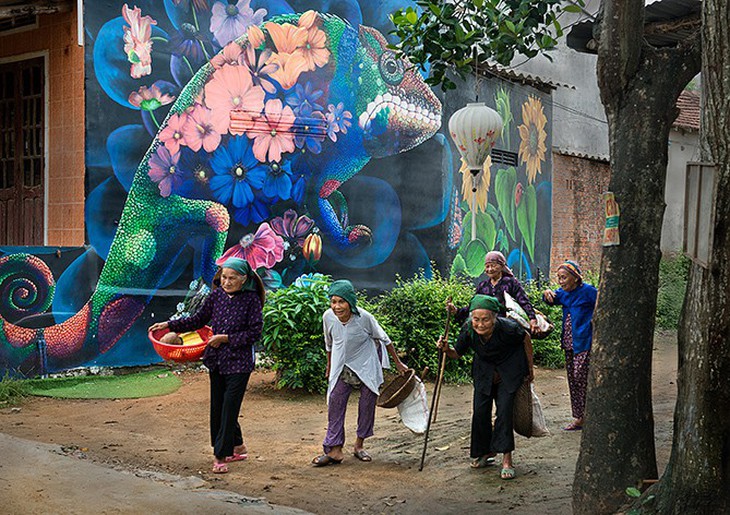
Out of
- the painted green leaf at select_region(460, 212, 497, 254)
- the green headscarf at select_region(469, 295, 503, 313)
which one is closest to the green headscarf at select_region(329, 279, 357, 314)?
the green headscarf at select_region(469, 295, 503, 313)

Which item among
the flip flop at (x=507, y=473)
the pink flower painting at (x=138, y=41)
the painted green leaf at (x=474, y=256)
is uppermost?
the pink flower painting at (x=138, y=41)

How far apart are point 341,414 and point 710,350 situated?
347cm

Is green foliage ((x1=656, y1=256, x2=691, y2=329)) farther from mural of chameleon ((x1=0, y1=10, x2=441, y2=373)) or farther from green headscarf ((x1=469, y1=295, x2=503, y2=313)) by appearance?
green headscarf ((x1=469, y1=295, x2=503, y2=313))

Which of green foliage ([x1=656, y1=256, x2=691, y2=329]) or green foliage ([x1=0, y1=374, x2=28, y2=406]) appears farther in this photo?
green foliage ([x1=656, y1=256, x2=691, y2=329])

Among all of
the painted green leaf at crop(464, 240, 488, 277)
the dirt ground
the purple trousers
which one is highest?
the painted green leaf at crop(464, 240, 488, 277)

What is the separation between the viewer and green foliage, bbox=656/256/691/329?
55.3 ft

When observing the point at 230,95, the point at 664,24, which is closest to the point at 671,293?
the point at 230,95

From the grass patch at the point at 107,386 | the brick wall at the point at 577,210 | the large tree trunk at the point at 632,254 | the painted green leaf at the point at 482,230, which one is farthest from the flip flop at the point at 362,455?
the brick wall at the point at 577,210

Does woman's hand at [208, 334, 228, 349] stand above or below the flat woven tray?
above

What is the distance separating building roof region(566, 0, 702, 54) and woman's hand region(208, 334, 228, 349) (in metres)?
3.64

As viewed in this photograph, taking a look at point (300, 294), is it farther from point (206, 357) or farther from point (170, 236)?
point (206, 357)

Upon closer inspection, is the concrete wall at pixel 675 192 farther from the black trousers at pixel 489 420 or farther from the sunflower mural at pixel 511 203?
the black trousers at pixel 489 420

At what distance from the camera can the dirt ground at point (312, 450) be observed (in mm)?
6359

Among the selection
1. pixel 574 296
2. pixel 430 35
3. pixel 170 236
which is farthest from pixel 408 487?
pixel 170 236
